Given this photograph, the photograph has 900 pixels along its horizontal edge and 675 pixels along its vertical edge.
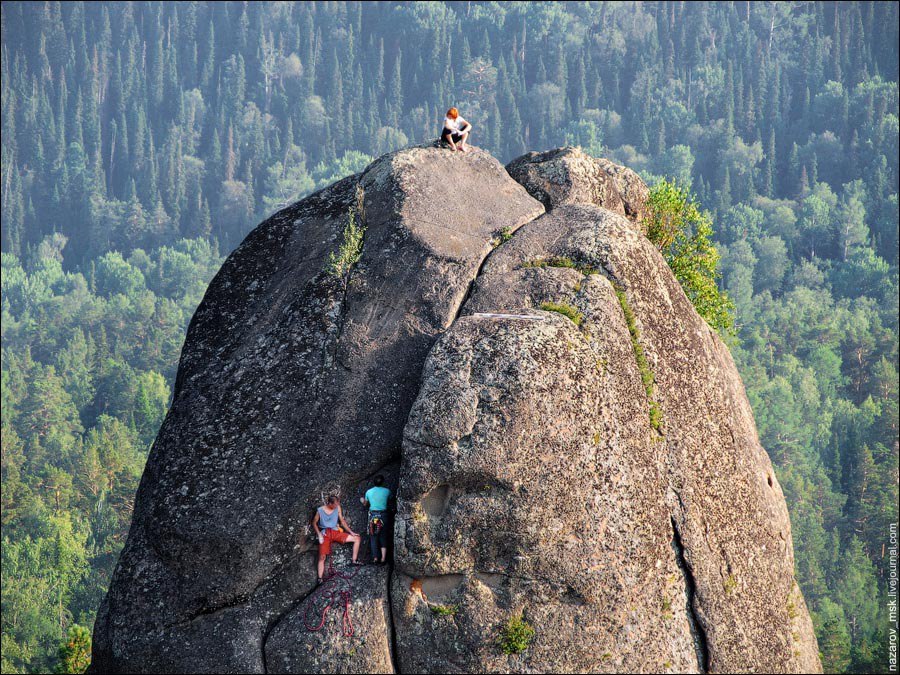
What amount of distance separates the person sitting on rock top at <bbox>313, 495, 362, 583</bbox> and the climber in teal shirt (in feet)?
1.11

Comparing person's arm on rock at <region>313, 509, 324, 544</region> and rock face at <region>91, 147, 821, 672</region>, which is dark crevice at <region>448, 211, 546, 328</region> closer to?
rock face at <region>91, 147, 821, 672</region>

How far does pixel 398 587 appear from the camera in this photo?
21391 millimetres

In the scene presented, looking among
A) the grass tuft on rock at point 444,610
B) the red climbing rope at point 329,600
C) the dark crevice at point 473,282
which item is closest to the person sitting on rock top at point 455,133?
the dark crevice at point 473,282

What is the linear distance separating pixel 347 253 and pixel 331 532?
21.5 feet

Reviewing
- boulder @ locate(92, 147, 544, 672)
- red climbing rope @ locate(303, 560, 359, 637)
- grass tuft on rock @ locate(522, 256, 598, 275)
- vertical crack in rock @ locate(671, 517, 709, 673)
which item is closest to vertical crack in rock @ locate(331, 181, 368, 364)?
boulder @ locate(92, 147, 544, 672)

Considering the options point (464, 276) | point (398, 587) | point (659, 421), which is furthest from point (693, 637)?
point (464, 276)

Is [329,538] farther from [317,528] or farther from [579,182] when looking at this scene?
[579,182]

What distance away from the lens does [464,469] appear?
69.1ft

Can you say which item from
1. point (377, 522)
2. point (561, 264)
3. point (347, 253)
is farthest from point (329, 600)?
point (561, 264)

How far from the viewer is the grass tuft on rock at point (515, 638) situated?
20688 millimetres

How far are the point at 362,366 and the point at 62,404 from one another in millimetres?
181493

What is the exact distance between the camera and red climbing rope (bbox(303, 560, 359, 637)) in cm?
2134

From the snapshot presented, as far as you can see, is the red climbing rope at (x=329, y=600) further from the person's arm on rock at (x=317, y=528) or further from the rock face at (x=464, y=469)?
the person's arm on rock at (x=317, y=528)

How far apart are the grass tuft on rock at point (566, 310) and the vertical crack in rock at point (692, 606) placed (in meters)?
4.37
